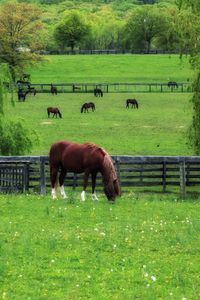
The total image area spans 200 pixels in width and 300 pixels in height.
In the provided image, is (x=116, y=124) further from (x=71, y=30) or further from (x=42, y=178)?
(x=71, y=30)

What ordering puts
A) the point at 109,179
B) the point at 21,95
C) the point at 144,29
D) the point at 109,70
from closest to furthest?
the point at 109,179 < the point at 21,95 < the point at 109,70 < the point at 144,29

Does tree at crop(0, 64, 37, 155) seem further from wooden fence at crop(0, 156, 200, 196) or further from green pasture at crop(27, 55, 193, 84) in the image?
green pasture at crop(27, 55, 193, 84)

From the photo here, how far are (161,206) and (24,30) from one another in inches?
3109

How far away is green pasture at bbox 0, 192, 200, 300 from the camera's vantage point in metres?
9.12

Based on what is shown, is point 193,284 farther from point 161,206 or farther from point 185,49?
point 185,49

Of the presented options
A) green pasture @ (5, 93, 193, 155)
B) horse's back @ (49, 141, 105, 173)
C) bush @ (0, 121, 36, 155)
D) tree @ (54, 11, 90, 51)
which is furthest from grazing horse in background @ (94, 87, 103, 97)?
tree @ (54, 11, 90, 51)

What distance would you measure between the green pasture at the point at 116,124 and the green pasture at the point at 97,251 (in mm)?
10245

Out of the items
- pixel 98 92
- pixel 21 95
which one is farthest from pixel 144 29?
pixel 21 95

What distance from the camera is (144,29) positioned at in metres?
132

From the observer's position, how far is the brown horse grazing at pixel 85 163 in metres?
Answer: 16.0

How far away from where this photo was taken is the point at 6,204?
51.2ft

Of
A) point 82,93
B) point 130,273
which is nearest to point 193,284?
point 130,273

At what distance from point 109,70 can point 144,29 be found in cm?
3365

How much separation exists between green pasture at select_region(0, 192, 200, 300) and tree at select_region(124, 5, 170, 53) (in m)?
118
